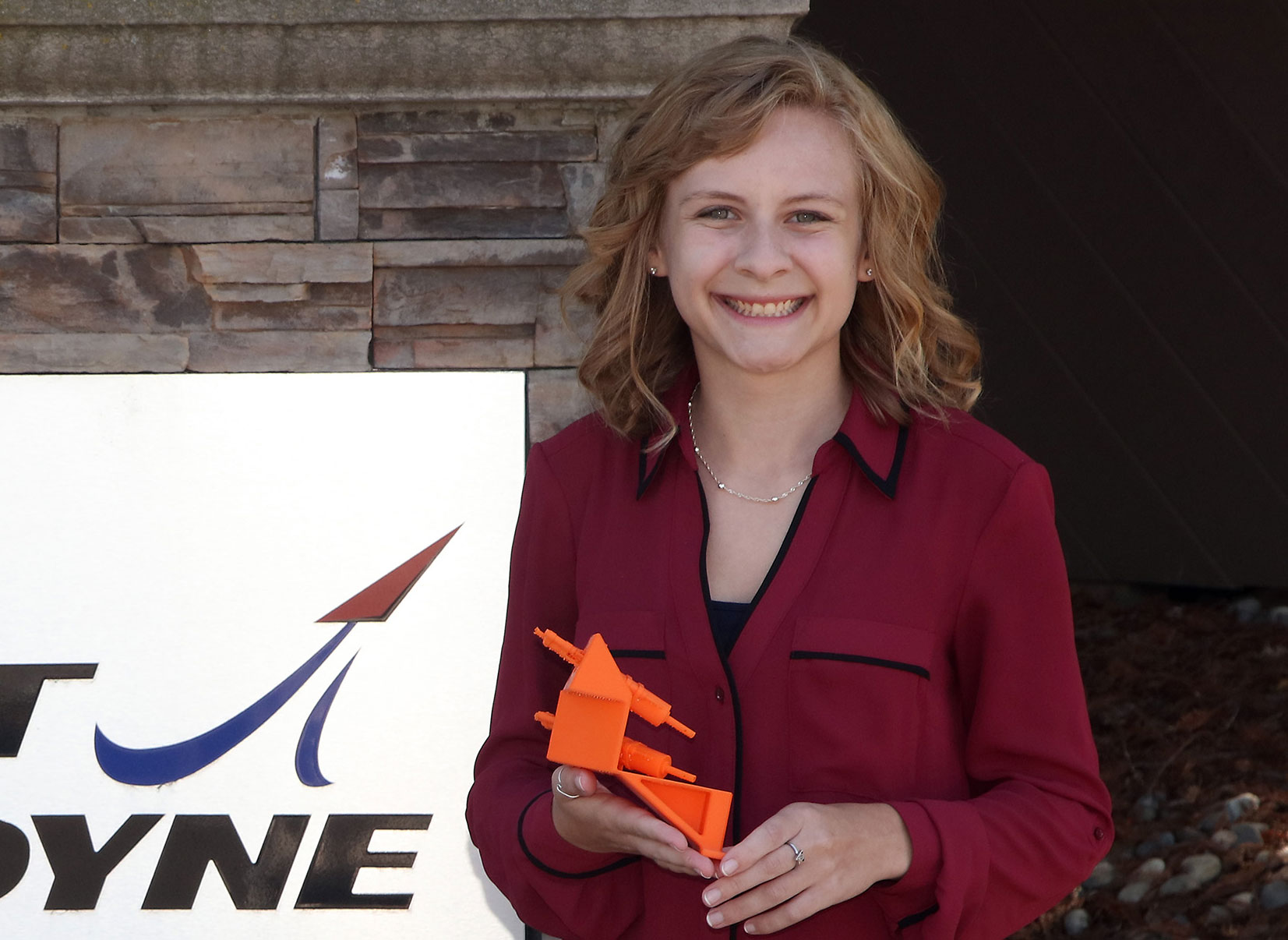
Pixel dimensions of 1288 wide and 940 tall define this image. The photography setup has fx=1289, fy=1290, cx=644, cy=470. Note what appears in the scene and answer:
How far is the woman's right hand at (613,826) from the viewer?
44.8 inches

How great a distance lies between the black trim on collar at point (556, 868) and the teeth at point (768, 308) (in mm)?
545

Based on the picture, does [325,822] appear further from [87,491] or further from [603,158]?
[603,158]

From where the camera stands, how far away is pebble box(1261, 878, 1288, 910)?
274 centimetres

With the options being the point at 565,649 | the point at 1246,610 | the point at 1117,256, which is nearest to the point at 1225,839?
the point at 1246,610

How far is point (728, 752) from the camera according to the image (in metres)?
1.31

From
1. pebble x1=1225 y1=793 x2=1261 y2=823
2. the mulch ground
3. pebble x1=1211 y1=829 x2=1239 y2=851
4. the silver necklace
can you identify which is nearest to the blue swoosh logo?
the silver necklace

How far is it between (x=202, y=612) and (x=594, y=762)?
1.06m

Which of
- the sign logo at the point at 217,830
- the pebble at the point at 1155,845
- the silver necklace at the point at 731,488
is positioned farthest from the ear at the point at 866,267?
the pebble at the point at 1155,845

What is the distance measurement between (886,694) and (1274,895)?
6.42ft

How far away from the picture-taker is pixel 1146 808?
321 cm

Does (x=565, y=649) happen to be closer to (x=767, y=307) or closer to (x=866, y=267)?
(x=767, y=307)

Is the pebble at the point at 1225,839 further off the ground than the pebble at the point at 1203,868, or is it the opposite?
the pebble at the point at 1225,839

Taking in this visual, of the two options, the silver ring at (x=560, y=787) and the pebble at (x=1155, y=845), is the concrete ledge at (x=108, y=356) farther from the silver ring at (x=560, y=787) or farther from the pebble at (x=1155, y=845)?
the pebble at (x=1155, y=845)

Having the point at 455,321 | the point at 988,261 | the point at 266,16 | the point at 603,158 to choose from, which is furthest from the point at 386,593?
the point at 988,261
